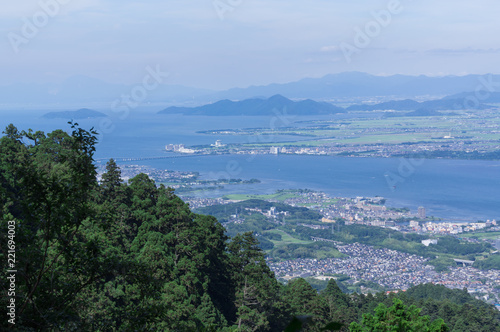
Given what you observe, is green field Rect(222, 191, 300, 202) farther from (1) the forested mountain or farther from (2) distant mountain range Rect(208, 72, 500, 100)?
(2) distant mountain range Rect(208, 72, 500, 100)

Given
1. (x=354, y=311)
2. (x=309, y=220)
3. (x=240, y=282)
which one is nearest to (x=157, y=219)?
(x=240, y=282)

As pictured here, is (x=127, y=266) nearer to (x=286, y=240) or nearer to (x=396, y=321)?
(x=396, y=321)

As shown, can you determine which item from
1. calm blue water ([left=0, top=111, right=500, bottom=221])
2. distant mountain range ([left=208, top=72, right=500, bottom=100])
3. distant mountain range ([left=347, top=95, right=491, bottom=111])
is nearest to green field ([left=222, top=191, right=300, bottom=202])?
calm blue water ([left=0, top=111, right=500, bottom=221])

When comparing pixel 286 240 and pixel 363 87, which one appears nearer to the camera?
pixel 286 240

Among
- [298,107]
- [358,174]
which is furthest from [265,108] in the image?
[358,174]

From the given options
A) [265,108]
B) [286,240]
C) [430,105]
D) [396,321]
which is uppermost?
[265,108]

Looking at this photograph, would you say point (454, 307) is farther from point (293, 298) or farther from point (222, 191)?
point (222, 191)

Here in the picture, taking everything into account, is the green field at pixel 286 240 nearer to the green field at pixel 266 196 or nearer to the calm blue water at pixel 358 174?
the green field at pixel 266 196
